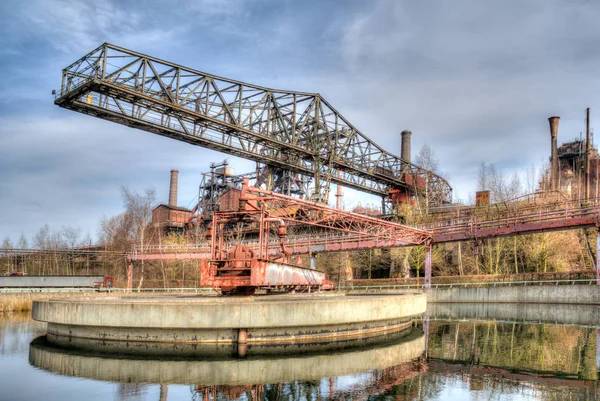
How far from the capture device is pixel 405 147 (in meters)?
63.1

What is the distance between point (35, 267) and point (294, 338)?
51.7 meters

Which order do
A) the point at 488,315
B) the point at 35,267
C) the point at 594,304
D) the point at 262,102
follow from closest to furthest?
the point at 488,315, the point at 594,304, the point at 262,102, the point at 35,267

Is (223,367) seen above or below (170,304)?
below

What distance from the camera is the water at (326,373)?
7.84 metres

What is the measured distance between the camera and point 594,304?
2552cm

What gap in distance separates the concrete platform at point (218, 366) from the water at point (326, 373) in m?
0.02

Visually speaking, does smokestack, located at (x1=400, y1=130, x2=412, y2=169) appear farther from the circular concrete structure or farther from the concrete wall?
the circular concrete structure

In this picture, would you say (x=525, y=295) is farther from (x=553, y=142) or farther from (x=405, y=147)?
(x=405, y=147)

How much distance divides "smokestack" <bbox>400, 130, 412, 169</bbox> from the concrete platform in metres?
52.7

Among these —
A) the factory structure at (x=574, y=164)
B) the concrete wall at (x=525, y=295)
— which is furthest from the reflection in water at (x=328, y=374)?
the factory structure at (x=574, y=164)

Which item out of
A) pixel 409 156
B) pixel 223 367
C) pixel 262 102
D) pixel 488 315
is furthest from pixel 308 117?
pixel 223 367

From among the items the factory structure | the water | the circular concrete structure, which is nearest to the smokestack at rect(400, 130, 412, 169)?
the factory structure

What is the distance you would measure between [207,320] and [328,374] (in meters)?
3.53

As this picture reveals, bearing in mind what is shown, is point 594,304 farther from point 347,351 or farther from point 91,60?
point 91,60
